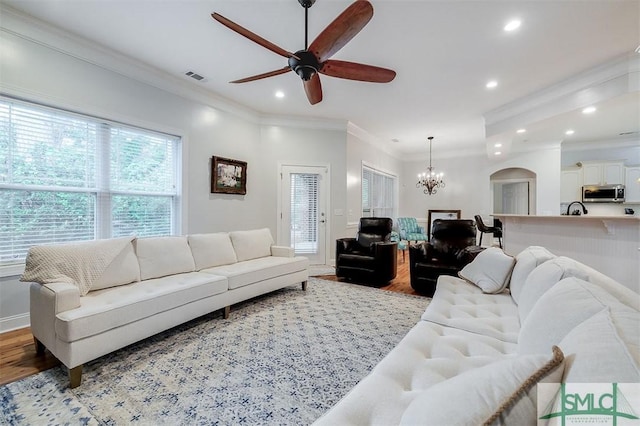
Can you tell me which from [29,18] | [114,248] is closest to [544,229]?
[114,248]

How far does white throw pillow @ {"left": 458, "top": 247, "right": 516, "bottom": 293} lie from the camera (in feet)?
7.38

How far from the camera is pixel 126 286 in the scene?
8.38ft

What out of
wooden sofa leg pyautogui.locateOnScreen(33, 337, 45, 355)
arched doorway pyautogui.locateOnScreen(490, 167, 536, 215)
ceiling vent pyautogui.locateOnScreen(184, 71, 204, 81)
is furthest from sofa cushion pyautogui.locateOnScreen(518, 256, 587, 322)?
arched doorway pyautogui.locateOnScreen(490, 167, 536, 215)

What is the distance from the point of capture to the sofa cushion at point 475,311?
1.62 m

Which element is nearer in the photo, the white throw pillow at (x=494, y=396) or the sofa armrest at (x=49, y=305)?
the white throw pillow at (x=494, y=396)

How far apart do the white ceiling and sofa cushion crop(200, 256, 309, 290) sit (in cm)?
248

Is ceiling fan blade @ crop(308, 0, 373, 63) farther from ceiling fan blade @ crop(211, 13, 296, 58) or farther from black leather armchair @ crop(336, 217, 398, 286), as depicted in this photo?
black leather armchair @ crop(336, 217, 398, 286)

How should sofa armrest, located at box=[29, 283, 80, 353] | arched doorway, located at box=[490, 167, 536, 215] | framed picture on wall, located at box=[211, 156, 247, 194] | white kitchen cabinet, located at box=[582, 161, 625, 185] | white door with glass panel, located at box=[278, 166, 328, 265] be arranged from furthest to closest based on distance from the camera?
arched doorway, located at box=[490, 167, 536, 215], white kitchen cabinet, located at box=[582, 161, 625, 185], white door with glass panel, located at box=[278, 166, 328, 265], framed picture on wall, located at box=[211, 156, 247, 194], sofa armrest, located at box=[29, 283, 80, 353]

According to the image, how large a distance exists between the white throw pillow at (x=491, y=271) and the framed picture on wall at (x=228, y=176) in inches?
143

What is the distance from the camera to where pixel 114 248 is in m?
2.56

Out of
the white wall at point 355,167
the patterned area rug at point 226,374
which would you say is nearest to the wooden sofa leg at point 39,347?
the patterned area rug at point 226,374

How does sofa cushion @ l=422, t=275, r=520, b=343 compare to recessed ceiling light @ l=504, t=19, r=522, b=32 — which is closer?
sofa cushion @ l=422, t=275, r=520, b=343

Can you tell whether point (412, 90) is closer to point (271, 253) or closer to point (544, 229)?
point (544, 229)

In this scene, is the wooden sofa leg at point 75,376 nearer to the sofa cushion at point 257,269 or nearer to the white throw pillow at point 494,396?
the sofa cushion at point 257,269
